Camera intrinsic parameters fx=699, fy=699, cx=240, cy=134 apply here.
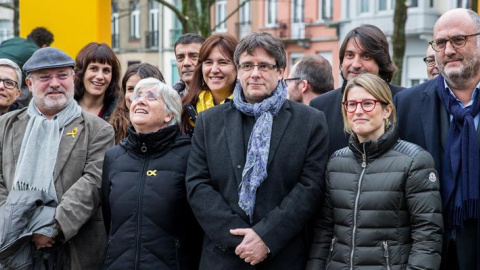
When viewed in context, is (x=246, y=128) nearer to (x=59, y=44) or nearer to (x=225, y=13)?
(x=59, y=44)

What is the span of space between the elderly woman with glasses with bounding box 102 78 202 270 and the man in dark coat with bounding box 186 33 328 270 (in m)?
0.23

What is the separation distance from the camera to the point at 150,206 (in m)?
4.72

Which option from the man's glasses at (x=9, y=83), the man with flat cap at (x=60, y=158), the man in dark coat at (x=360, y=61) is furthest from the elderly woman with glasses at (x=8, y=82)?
the man in dark coat at (x=360, y=61)

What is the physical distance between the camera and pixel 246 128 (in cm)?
461

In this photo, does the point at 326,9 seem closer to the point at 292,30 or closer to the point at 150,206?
the point at 292,30

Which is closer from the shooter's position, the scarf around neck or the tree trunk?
the scarf around neck

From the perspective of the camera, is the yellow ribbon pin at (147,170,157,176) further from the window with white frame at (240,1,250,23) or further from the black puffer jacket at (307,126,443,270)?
the window with white frame at (240,1,250,23)

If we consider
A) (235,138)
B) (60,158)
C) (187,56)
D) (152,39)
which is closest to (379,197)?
(235,138)

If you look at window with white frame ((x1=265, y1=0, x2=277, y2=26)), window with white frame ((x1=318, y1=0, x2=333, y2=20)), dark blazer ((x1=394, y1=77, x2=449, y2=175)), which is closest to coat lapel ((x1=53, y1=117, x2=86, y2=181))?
dark blazer ((x1=394, y1=77, x2=449, y2=175))

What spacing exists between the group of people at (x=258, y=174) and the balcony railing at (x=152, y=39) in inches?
1359

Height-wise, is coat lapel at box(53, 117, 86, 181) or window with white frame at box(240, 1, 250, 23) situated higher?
window with white frame at box(240, 1, 250, 23)

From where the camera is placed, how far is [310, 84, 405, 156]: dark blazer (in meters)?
5.16

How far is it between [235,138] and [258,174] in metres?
0.31

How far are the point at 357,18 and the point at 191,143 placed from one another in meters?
26.2
